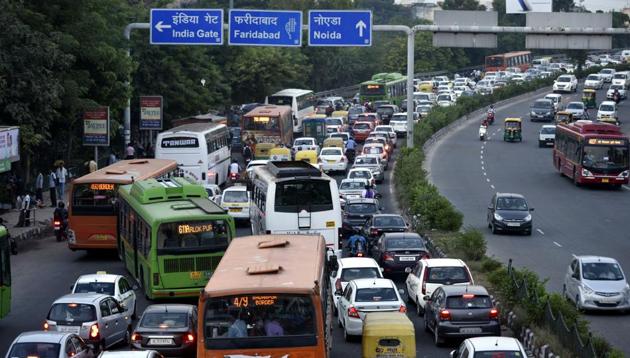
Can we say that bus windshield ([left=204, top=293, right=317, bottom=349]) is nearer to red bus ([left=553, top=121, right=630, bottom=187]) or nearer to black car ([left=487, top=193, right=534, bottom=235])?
black car ([left=487, top=193, right=534, bottom=235])

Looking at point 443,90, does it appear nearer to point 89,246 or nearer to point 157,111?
point 157,111

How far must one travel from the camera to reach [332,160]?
219ft

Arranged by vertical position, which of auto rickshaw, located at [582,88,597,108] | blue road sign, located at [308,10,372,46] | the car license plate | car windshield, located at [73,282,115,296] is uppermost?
blue road sign, located at [308,10,372,46]

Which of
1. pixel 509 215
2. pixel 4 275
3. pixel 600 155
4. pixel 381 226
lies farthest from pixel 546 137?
pixel 4 275

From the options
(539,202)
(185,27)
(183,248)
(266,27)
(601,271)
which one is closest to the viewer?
(183,248)

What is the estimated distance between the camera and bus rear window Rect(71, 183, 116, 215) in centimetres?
4009

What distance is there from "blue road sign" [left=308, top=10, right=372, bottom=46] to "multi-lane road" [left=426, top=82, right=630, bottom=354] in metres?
8.37

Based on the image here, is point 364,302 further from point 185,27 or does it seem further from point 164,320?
point 185,27

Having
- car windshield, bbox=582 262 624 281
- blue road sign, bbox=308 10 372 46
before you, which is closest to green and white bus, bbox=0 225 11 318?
car windshield, bbox=582 262 624 281

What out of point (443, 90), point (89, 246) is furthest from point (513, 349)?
point (443, 90)

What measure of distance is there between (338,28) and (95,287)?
29902 millimetres

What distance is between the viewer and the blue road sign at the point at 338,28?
57.3m

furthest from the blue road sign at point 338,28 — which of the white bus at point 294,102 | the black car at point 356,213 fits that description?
the white bus at point 294,102

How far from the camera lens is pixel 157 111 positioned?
64.0 meters
